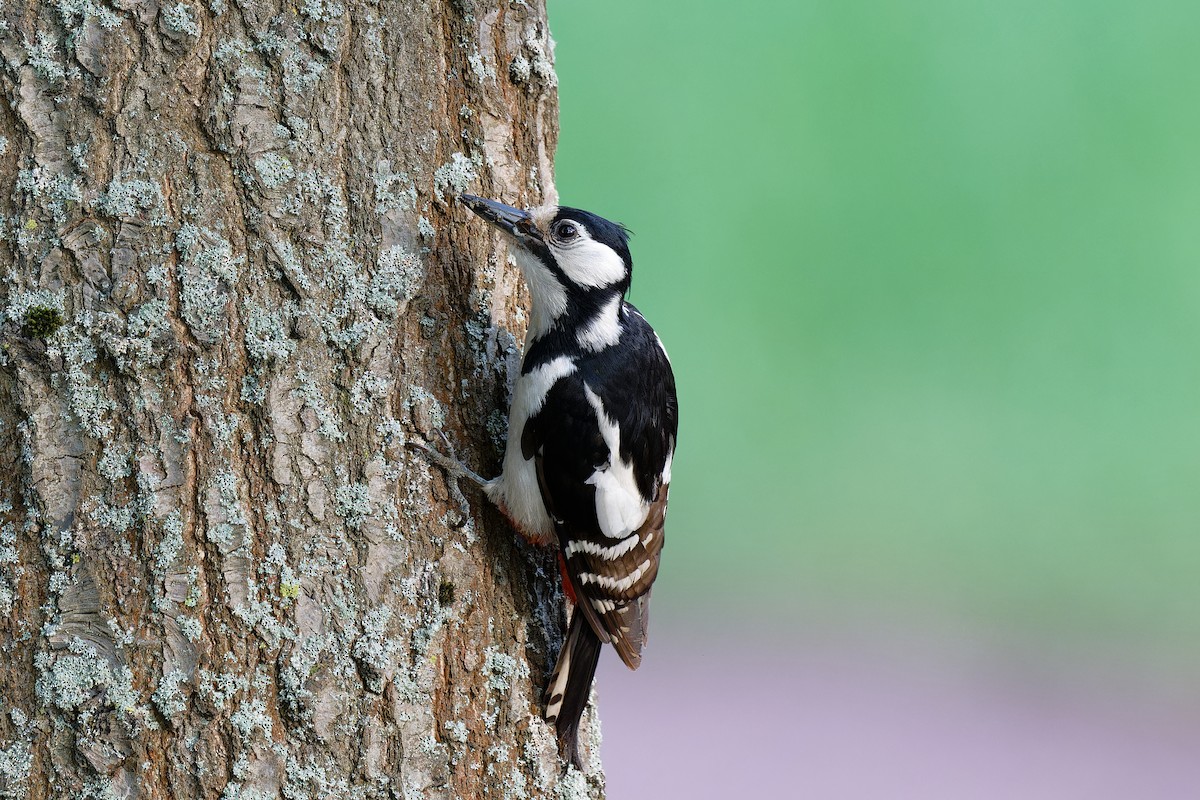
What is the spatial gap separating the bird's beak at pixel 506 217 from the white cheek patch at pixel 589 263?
0.06m

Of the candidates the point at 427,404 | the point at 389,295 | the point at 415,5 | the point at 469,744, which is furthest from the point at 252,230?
the point at 469,744

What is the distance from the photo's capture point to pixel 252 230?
147cm

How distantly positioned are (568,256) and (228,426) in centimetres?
64

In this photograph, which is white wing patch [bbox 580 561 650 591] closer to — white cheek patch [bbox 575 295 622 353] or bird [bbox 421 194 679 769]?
bird [bbox 421 194 679 769]

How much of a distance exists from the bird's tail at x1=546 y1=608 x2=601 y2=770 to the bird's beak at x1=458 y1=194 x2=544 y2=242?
0.66 meters

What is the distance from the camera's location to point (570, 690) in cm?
167

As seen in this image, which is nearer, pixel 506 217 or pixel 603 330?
pixel 506 217

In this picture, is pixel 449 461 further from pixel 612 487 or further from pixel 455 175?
pixel 455 175

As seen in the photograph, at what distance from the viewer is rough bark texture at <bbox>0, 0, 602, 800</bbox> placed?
138 cm

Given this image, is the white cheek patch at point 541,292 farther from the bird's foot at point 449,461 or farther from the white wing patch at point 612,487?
the bird's foot at point 449,461

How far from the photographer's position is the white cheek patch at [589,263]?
1.79 m

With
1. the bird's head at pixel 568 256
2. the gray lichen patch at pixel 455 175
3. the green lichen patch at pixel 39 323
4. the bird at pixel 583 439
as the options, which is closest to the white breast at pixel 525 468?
the bird at pixel 583 439

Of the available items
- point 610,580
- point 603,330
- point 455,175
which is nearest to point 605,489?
point 610,580

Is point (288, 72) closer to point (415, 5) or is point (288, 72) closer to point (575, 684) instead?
point (415, 5)
